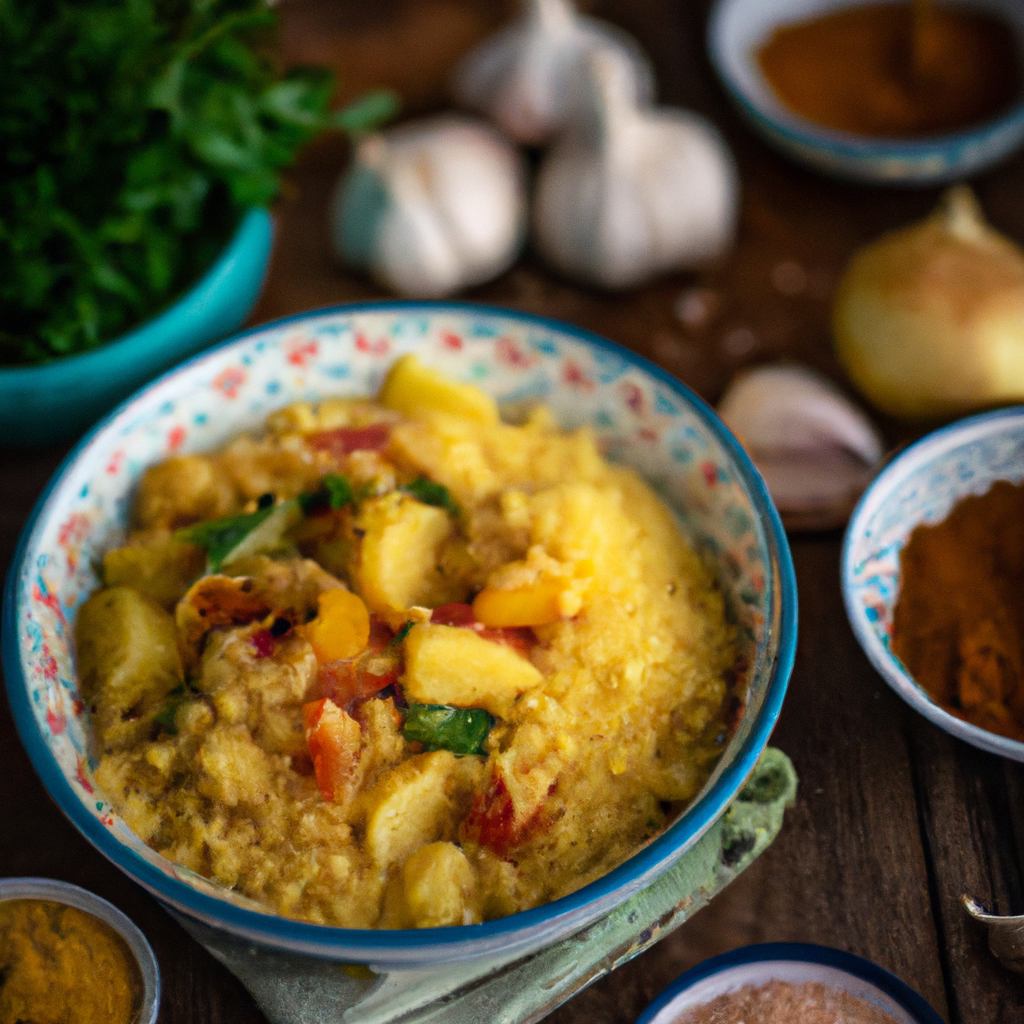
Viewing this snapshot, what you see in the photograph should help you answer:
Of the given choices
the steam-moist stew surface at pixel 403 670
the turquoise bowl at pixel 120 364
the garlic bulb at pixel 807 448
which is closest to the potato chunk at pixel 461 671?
the steam-moist stew surface at pixel 403 670

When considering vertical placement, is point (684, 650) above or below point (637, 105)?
below

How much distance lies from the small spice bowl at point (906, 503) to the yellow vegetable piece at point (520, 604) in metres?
0.44

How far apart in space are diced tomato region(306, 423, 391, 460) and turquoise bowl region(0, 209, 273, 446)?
0.45 metres

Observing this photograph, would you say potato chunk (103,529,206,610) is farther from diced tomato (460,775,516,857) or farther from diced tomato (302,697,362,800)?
diced tomato (460,775,516,857)

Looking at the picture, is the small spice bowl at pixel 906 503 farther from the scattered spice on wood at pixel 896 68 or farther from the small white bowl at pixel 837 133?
the scattered spice on wood at pixel 896 68

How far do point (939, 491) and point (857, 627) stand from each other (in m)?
0.36

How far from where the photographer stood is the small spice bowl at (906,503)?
56.7 inches

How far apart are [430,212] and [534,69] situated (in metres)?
0.49

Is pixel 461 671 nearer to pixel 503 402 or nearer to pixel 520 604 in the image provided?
pixel 520 604

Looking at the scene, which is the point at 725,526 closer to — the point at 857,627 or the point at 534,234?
the point at 857,627

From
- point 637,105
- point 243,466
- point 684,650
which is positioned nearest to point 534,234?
point 637,105

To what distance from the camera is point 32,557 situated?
1.40 meters

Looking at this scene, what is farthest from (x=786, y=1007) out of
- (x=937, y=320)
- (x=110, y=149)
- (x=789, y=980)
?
(x=110, y=149)

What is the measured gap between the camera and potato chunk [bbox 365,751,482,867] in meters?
1.19
